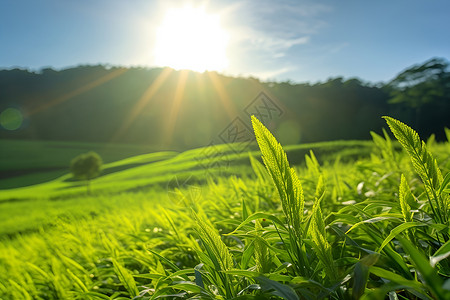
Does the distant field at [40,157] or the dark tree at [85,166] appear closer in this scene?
the dark tree at [85,166]

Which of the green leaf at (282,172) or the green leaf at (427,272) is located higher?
the green leaf at (282,172)

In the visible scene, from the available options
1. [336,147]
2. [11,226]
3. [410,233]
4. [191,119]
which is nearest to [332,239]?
[410,233]

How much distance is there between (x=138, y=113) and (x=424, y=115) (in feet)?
137

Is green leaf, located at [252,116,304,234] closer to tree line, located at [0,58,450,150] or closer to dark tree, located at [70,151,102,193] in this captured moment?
dark tree, located at [70,151,102,193]

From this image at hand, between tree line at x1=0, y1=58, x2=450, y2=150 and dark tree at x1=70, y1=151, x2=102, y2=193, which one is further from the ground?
tree line at x1=0, y1=58, x2=450, y2=150

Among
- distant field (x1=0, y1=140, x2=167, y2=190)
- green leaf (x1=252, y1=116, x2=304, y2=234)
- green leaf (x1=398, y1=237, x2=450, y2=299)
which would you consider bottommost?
distant field (x1=0, y1=140, x2=167, y2=190)

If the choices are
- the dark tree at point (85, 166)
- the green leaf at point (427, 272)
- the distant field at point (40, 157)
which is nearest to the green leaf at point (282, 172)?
the green leaf at point (427, 272)

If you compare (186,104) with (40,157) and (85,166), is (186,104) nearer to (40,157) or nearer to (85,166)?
(40,157)

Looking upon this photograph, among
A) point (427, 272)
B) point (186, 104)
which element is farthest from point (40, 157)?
point (427, 272)

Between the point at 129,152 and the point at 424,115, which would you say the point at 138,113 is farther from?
the point at 424,115

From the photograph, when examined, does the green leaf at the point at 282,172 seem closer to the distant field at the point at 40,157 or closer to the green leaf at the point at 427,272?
the green leaf at the point at 427,272

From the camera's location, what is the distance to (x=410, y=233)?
0.68 m

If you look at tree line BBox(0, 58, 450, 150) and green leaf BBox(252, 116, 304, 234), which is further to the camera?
tree line BBox(0, 58, 450, 150)

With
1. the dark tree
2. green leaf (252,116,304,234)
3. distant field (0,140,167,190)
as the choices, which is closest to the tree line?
distant field (0,140,167,190)
